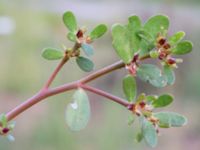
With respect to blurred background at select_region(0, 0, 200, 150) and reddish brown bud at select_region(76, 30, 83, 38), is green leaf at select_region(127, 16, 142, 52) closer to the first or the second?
reddish brown bud at select_region(76, 30, 83, 38)

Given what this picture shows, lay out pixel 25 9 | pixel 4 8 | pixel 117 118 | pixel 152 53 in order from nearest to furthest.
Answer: pixel 152 53, pixel 117 118, pixel 4 8, pixel 25 9

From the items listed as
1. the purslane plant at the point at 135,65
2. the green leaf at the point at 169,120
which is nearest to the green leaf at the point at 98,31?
the purslane plant at the point at 135,65

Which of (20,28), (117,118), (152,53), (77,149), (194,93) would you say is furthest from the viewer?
(20,28)

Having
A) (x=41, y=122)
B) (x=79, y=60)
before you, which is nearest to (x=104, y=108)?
(x=41, y=122)

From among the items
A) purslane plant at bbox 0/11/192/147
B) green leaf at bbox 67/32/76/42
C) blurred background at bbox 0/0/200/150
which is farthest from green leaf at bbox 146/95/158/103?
blurred background at bbox 0/0/200/150

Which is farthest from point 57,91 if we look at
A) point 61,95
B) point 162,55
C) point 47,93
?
point 61,95

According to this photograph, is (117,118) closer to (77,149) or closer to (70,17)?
(77,149)

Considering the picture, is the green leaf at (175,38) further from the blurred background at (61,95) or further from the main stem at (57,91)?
the blurred background at (61,95)
